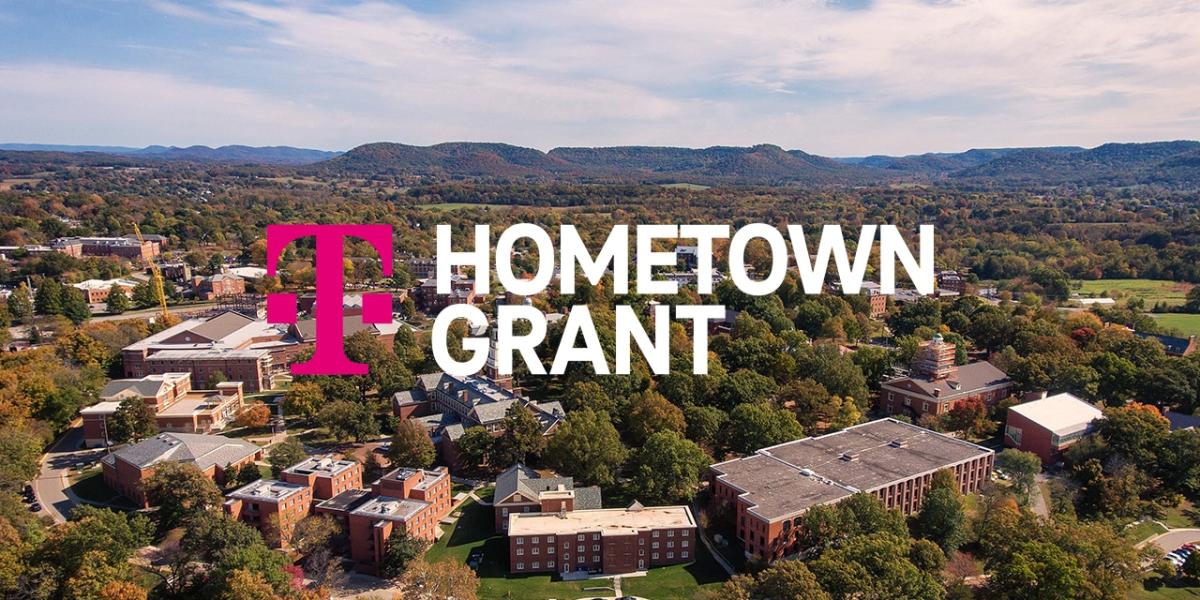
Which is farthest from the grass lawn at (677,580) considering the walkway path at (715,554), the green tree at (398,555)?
the green tree at (398,555)

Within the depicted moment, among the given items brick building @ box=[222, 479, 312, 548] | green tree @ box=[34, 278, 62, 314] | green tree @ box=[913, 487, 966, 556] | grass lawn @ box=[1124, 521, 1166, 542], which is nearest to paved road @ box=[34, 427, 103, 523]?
brick building @ box=[222, 479, 312, 548]

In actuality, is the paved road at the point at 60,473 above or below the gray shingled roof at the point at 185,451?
below

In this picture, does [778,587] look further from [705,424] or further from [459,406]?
[459,406]

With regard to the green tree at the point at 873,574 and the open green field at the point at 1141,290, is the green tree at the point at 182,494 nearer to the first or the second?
the green tree at the point at 873,574

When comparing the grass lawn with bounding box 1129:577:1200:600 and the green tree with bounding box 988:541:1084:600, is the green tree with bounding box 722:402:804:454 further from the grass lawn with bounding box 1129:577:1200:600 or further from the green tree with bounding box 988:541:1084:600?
the grass lawn with bounding box 1129:577:1200:600

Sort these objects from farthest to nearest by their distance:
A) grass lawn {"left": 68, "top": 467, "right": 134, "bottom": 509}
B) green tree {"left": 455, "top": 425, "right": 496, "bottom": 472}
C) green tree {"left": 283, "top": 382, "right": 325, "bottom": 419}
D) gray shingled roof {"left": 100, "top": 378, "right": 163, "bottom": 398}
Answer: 1. green tree {"left": 283, "top": 382, "right": 325, "bottom": 419}
2. gray shingled roof {"left": 100, "top": 378, "right": 163, "bottom": 398}
3. green tree {"left": 455, "top": 425, "right": 496, "bottom": 472}
4. grass lawn {"left": 68, "top": 467, "right": 134, "bottom": 509}

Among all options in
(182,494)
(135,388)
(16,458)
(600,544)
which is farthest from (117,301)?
(600,544)

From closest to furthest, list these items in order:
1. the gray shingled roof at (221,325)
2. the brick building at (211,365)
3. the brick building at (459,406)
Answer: the brick building at (459,406), the brick building at (211,365), the gray shingled roof at (221,325)
